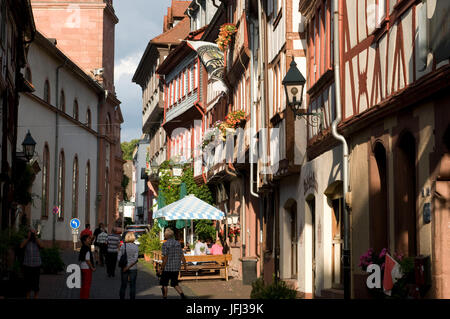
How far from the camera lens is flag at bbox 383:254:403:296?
11557 millimetres

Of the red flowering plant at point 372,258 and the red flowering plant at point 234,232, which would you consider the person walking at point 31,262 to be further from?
the red flowering plant at point 234,232

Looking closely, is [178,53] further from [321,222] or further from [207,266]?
[321,222]

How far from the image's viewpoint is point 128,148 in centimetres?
13338

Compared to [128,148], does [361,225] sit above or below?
below

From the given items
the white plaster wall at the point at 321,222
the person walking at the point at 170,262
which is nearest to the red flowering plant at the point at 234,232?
the white plaster wall at the point at 321,222

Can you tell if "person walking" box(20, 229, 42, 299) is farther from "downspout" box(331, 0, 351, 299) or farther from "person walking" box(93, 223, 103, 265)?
"person walking" box(93, 223, 103, 265)

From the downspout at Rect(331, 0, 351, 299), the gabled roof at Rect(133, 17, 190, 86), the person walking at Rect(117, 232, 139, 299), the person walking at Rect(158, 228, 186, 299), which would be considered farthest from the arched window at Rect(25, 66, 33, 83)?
the downspout at Rect(331, 0, 351, 299)

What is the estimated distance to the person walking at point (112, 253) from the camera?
83.8 feet

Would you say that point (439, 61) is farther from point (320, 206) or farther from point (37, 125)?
point (37, 125)

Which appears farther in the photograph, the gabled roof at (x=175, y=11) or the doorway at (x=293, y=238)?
the gabled roof at (x=175, y=11)

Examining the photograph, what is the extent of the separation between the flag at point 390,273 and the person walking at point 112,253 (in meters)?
14.5
